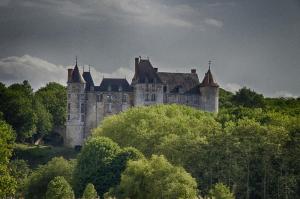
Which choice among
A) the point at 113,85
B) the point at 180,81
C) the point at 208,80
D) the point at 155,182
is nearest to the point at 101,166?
the point at 155,182

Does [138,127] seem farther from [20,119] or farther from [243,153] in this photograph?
[20,119]

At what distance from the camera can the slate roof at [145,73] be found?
356 ft

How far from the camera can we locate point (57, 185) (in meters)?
58.8

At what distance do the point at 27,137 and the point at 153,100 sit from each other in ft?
53.3

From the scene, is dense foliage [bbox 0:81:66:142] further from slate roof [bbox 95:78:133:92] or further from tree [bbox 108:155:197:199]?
tree [bbox 108:155:197:199]

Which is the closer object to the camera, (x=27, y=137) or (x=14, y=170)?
(x=14, y=170)

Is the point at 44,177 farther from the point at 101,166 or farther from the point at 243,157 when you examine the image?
the point at 243,157

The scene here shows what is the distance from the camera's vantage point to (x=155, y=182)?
57.5 meters

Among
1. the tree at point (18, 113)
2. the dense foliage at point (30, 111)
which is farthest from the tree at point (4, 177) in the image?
the dense foliage at point (30, 111)

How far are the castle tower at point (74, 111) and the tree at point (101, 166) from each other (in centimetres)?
4087

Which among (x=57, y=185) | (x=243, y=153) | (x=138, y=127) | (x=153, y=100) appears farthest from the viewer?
(x=153, y=100)

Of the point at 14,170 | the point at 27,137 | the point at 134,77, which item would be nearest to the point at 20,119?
the point at 27,137

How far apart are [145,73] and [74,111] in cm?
993

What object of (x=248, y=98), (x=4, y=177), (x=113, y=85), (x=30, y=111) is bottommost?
(x=4, y=177)
